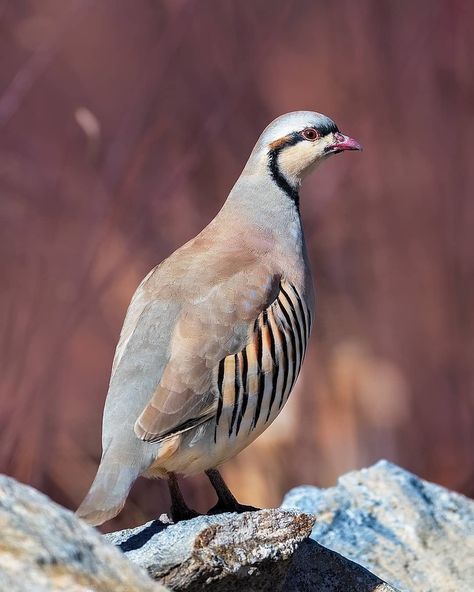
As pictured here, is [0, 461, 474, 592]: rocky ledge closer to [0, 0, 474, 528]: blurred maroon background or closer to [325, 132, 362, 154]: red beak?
[325, 132, 362, 154]: red beak

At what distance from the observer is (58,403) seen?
21.2 feet

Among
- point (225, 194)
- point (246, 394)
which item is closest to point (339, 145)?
point (246, 394)

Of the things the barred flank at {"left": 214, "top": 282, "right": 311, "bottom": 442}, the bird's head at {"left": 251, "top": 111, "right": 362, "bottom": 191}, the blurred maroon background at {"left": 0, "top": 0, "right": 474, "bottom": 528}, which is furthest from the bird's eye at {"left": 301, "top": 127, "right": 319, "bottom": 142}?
the blurred maroon background at {"left": 0, "top": 0, "right": 474, "bottom": 528}

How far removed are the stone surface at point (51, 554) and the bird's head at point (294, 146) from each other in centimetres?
216

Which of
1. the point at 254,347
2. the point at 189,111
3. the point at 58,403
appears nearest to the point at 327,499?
the point at 254,347

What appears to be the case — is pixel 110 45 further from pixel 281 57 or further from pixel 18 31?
pixel 281 57

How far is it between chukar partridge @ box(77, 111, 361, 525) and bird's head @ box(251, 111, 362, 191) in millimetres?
148

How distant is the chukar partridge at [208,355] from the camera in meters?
3.61

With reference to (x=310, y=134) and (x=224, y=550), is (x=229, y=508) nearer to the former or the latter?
(x=224, y=550)

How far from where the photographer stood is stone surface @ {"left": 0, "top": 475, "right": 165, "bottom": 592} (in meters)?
2.22

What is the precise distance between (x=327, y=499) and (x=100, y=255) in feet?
7.78

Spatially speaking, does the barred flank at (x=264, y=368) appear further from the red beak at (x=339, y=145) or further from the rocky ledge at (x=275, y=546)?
the red beak at (x=339, y=145)

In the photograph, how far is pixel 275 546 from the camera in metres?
3.29

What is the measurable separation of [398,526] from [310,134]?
1.43 meters
